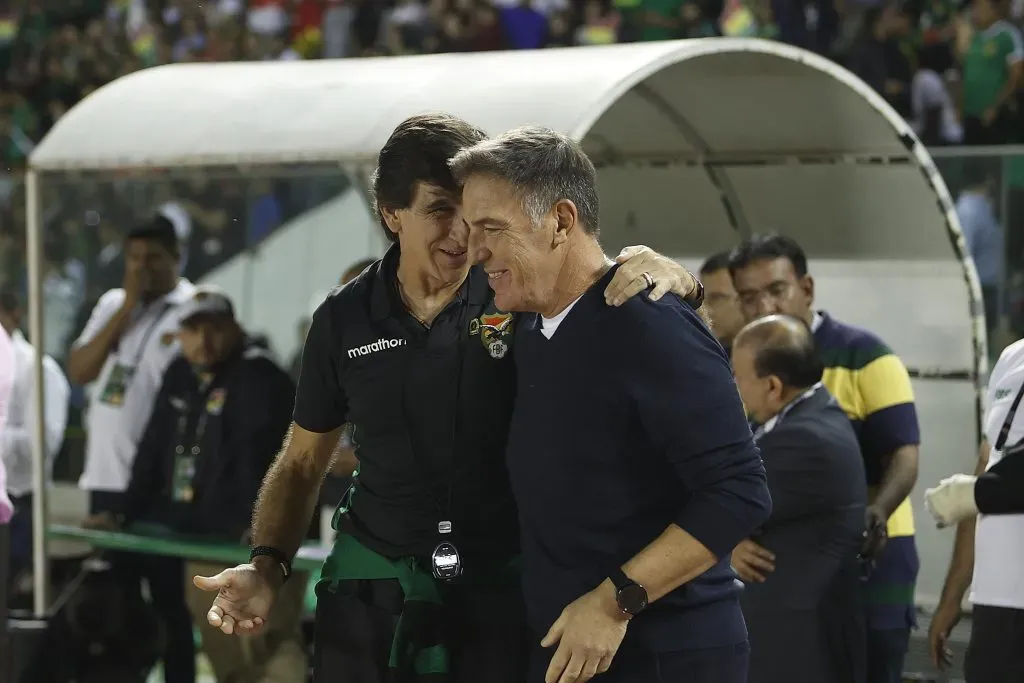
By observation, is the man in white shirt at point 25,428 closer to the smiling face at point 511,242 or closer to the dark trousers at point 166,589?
the dark trousers at point 166,589

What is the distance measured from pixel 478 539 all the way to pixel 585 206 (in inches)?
29.5

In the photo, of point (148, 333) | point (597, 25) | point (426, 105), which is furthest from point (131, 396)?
point (597, 25)

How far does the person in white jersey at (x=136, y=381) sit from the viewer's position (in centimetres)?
707

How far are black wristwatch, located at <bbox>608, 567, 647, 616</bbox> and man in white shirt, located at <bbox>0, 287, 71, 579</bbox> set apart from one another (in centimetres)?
476

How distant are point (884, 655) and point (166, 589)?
316cm

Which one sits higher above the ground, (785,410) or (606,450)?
(606,450)

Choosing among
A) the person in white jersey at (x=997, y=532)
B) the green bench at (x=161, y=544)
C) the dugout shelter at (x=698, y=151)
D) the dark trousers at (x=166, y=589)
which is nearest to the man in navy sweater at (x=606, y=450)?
the person in white jersey at (x=997, y=532)

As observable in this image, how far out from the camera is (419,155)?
136 inches

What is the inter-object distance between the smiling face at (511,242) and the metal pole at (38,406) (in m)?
4.37

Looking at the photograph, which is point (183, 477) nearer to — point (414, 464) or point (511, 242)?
point (414, 464)

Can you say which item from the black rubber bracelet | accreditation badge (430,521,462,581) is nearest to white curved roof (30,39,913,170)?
the black rubber bracelet

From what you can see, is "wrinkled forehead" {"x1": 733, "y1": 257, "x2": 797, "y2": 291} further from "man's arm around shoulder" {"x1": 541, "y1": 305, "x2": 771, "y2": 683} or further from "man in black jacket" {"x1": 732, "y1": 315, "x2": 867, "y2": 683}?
"man's arm around shoulder" {"x1": 541, "y1": 305, "x2": 771, "y2": 683}

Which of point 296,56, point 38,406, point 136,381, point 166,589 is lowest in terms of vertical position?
point 166,589

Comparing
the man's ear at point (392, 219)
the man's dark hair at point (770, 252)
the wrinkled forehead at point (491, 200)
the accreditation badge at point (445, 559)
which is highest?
Result: the wrinkled forehead at point (491, 200)
